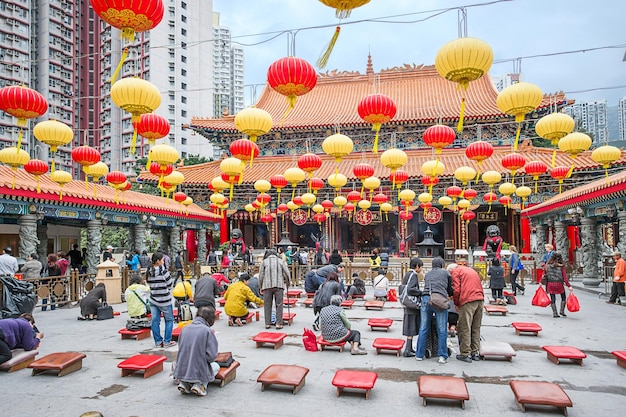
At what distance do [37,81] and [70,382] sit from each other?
186 feet

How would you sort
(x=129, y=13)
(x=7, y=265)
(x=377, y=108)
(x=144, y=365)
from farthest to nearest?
(x=7, y=265)
(x=377, y=108)
(x=144, y=365)
(x=129, y=13)

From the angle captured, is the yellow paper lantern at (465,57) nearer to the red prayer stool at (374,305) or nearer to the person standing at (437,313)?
the person standing at (437,313)

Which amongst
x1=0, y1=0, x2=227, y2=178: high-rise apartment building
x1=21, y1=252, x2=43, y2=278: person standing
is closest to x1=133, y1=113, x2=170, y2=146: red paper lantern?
x1=21, y1=252, x2=43, y2=278: person standing

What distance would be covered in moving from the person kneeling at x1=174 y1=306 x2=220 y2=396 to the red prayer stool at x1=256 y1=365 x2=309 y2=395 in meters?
0.65

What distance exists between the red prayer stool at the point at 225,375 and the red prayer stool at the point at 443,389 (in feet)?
7.88

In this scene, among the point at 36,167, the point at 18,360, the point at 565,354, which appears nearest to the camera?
the point at 18,360

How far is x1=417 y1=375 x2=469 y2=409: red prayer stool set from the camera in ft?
15.6

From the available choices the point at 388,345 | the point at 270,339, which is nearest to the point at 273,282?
the point at 270,339

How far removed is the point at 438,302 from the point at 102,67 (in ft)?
203

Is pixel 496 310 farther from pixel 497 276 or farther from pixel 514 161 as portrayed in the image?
pixel 514 161

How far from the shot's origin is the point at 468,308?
659 centimetres

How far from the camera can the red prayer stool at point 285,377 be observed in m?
5.28

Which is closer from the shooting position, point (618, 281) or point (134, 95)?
point (134, 95)

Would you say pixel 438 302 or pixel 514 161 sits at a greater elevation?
pixel 514 161
